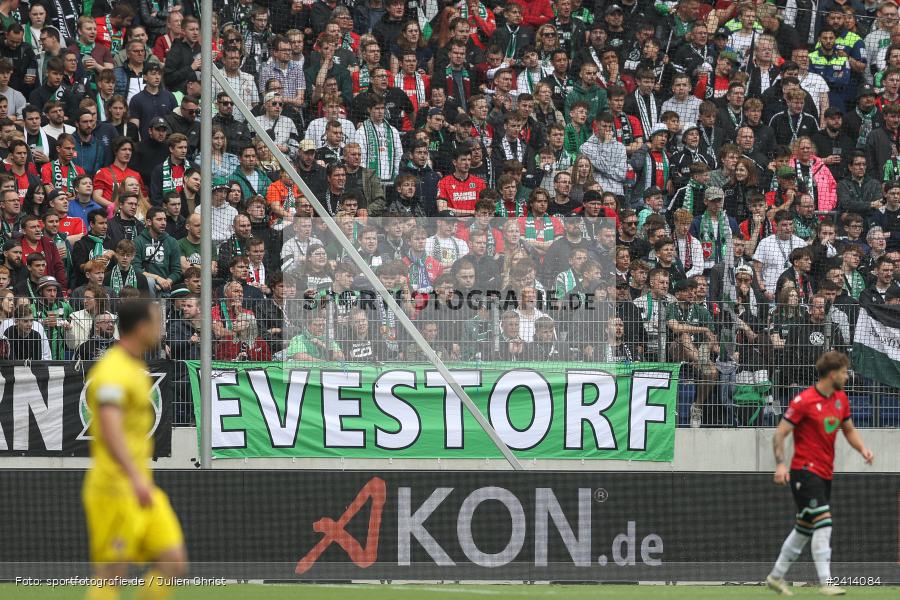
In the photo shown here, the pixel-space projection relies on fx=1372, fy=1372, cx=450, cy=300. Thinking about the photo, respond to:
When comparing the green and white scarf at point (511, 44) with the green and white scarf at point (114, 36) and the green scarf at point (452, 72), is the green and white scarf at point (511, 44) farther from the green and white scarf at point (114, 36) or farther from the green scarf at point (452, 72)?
the green and white scarf at point (114, 36)

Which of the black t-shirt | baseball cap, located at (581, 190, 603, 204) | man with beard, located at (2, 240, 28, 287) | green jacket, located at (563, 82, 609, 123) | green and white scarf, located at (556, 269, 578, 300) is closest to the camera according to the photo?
green and white scarf, located at (556, 269, 578, 300)

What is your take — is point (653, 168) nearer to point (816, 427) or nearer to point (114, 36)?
point (114, 36)

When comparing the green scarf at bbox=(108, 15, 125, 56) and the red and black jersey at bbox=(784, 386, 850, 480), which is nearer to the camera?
the red and black jersey at bbox=(784, 386, 850, 480)

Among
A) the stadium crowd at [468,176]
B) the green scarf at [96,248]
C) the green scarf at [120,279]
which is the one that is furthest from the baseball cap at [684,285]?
the green scarf at [96,248]

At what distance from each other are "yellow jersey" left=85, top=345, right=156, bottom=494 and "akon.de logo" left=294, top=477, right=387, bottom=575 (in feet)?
17.9

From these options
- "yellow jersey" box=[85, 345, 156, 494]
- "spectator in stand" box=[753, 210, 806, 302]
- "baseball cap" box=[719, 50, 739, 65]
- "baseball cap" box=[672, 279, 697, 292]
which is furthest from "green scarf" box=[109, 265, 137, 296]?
"baseball cap" box=[719, 50, 739, 65]

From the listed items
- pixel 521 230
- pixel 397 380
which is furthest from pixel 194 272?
pixel 521 230

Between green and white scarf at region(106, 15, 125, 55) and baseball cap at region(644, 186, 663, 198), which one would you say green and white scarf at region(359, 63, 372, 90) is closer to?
green and white scarf at region(106, 15, 125, 55)

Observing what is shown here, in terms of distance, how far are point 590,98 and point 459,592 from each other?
8.69 metres

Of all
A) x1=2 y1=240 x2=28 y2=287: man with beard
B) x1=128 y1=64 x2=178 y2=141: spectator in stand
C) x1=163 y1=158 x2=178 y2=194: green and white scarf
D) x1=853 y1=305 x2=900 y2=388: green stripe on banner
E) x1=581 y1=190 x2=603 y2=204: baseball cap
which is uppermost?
x1=128 y1=64 x2=178 y2=141: spectator in stand

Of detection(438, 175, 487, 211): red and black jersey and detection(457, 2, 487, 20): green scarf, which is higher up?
detection(457, 2, 487, 20): green scarf

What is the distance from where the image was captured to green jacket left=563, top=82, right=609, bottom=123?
1752 cm

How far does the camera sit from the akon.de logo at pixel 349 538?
11969mm

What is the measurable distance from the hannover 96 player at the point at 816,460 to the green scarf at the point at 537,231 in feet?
14.5
